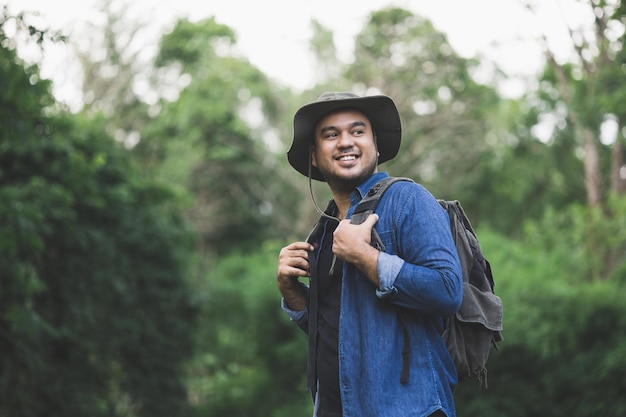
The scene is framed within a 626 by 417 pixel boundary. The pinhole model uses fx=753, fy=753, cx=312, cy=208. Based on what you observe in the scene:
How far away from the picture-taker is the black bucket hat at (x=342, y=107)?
9.14 feet

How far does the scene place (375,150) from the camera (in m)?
2.83

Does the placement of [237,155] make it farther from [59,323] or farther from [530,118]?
[59,323]

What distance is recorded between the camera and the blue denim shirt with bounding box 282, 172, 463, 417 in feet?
7.77

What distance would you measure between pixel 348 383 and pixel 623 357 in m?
5.75

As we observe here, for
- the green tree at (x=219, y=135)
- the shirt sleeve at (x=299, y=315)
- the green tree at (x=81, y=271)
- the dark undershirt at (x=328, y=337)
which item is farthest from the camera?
the green tree at (x=219, y=135)

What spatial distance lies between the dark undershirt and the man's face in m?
0.30

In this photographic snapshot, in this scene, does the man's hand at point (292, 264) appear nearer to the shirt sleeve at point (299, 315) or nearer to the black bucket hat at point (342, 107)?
the shirt sleeve at point (299, 315)

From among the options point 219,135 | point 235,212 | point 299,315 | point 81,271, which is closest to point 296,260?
point 299,315

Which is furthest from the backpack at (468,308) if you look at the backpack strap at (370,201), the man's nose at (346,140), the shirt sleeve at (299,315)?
the shirt sleeve at (299,315)

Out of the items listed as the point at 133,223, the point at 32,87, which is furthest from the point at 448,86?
the point at 32,87

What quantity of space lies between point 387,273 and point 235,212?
81.9ft

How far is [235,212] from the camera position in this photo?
89.1ft

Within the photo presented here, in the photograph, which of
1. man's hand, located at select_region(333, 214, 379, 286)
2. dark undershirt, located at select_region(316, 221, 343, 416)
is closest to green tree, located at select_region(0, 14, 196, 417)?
dark undershirt, located at select_region(316, 221, 343, 416)

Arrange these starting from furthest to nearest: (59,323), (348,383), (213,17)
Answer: (213,17)
(59,323)
(348,383)
